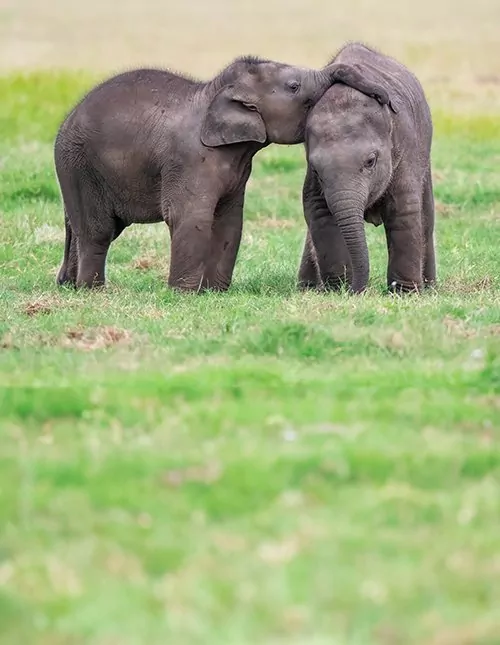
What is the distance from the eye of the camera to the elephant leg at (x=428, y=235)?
13569mm

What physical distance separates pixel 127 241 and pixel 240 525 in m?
10.4

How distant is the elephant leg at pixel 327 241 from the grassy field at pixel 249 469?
79 centimetres

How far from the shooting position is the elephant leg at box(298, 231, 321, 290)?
13.6 metres

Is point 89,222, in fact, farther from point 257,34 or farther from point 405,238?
point 257,34

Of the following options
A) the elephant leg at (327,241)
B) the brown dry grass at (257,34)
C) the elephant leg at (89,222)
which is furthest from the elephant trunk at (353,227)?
Result: the brown dry grass at (257,34)

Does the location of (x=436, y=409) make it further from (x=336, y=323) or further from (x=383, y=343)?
(x=336, y=323)

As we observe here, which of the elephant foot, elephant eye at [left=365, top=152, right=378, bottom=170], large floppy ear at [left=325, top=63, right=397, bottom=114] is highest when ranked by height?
large floppy ear at [left=325, top=63, right=397, bottom=114]

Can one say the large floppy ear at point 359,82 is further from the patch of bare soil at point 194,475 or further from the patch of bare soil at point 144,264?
→ the patch of bare soil at point 194,475

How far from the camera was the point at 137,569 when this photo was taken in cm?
577

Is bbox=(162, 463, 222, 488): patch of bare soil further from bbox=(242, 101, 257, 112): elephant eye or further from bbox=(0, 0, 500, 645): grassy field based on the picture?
bbox=(242, 101, 257, 112): elephant eye

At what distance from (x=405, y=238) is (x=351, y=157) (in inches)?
42.4

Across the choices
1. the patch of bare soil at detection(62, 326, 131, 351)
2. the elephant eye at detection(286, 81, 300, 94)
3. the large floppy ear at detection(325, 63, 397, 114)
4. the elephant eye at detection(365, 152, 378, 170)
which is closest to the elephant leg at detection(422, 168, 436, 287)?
the large floppy ear at detection(325, 63, 397, 114)

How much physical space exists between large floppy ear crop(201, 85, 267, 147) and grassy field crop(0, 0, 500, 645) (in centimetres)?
136

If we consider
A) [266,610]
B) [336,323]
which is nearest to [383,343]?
[336,323]
